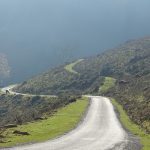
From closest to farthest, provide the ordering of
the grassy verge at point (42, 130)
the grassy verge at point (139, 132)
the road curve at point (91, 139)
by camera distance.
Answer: the road curve at point (91, 139) < the grassy verge at point (42, 130) < the grassy verge at point (139, 132)

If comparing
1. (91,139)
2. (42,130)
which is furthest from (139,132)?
(91,139)

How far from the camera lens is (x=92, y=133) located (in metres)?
60.4

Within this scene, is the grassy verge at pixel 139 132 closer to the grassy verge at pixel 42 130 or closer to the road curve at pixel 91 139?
the road curve at pixel 91 139

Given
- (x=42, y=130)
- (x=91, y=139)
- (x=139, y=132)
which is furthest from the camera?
(x=139, y=132)

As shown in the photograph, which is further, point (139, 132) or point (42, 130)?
point (139, 132)

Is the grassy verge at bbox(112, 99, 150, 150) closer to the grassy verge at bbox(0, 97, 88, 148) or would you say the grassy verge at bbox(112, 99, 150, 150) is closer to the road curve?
the road curve

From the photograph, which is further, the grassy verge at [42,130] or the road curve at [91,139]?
the grassy verge at [42,130]

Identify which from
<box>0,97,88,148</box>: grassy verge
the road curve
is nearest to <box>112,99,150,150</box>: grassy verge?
the road curve

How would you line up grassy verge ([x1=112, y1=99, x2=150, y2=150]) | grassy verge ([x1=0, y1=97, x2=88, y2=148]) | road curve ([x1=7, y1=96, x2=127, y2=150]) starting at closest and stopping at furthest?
1. road curve ([x1=7, y1=96, x2=127, y2=150])
2. grassy verge ([x1=0, y1=97, x2=88, y2=148])
3. grassy verge ([x1=112, y1=99, x2=150, y2=150])

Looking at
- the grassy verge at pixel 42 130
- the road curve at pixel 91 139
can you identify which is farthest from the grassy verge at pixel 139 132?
the grassy verge at pixel 42 130

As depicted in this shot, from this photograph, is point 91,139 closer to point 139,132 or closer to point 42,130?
point 42,130

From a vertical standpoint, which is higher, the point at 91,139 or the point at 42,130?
the point at 42,130

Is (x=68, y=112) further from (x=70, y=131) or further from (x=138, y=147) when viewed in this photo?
(x=138, y=147)

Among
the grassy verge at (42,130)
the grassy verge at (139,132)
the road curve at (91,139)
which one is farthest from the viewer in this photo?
the grassy verge at (139,132)
